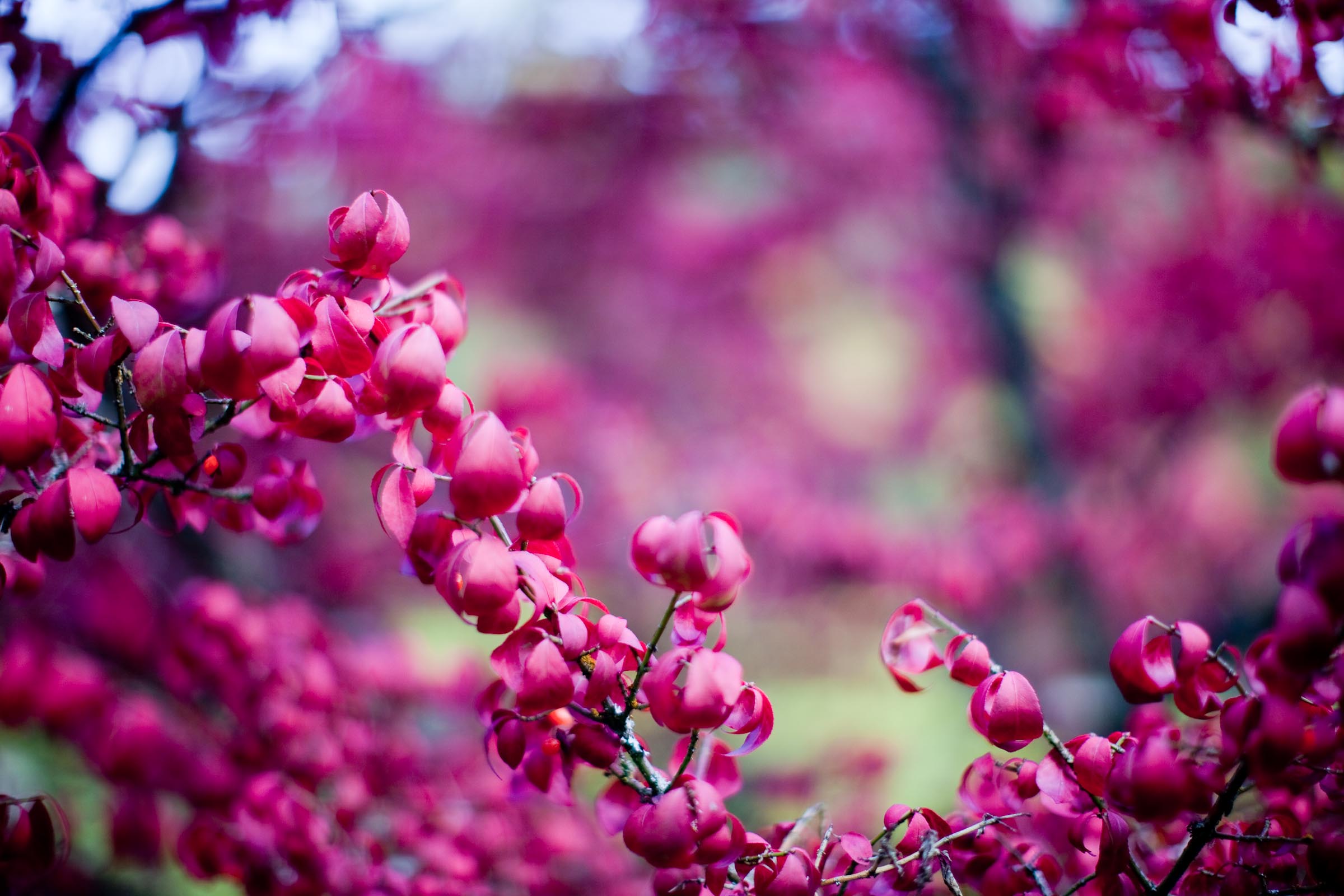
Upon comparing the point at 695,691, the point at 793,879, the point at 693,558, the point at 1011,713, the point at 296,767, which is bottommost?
the point at 296,767

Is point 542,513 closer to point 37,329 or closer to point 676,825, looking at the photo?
point 676,825

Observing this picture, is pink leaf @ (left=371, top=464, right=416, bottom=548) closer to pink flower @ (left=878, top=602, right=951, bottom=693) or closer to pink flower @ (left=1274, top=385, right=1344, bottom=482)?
pink flower @ (left=878, top=602, right=951, bottom=693)

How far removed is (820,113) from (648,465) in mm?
1909

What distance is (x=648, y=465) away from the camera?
11.4 ft

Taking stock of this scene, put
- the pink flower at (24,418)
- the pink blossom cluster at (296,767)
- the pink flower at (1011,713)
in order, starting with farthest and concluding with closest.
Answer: the pink blossom cluster at (296,767)
the pink flower at (1011,713)
the pink flower at (24,418)

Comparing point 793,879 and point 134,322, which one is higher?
point 134,322

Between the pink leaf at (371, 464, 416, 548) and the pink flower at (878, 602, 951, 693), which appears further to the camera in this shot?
the pink flower at (878, 602, 951, 693)

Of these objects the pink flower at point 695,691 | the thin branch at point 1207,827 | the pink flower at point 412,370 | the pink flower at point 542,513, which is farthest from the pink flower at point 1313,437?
the pink flower at point 412,370

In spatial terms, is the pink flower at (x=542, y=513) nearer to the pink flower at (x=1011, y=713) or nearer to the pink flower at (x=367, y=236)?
the pink flower at (x=367, y=236)

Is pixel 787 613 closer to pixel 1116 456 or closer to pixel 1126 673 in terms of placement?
pixel 1116 456

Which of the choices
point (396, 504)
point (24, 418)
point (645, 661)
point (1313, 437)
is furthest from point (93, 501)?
point (1313, 437)

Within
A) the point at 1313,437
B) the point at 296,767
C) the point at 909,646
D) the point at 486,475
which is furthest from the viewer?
the point at 296,767

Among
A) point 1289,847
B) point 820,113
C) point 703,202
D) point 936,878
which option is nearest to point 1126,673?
point 1289,847

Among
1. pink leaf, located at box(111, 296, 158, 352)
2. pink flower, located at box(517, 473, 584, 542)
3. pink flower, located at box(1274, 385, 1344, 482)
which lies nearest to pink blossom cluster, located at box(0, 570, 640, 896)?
pink flower, located at box(517, 473, 584, 542)
